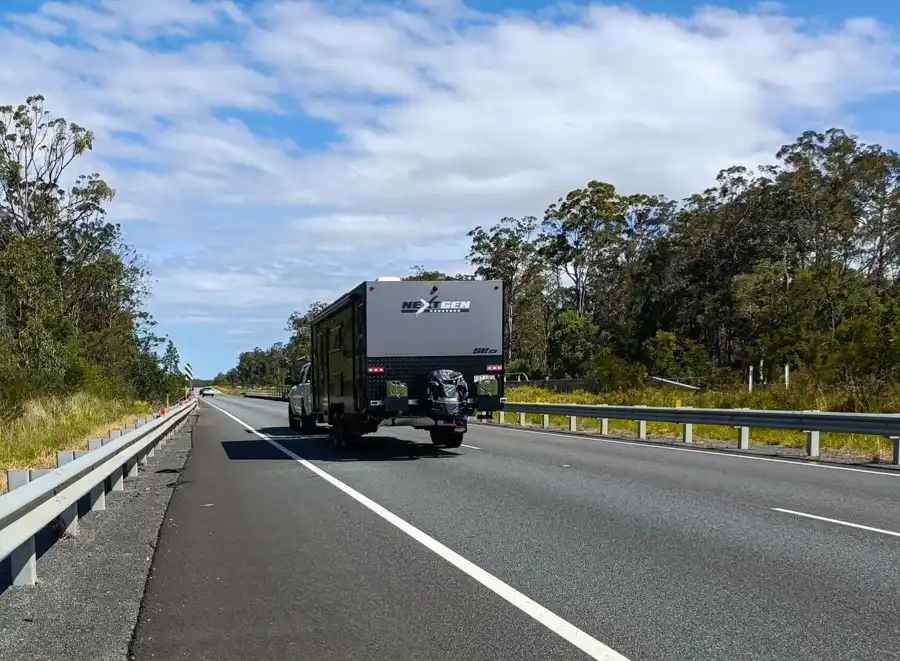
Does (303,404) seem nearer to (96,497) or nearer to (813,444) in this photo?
(813,444)

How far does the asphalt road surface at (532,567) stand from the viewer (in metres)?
5.21

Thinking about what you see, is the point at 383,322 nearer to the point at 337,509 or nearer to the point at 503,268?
the point at 337,509

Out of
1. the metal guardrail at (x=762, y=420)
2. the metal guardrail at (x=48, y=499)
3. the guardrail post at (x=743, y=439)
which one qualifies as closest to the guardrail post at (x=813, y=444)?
the metal guardrail at (x=762, y=420)

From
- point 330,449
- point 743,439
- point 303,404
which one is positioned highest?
point 303,404

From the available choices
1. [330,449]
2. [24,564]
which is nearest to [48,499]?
[24,564]

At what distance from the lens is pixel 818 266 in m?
52.6

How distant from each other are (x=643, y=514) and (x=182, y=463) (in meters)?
10.3

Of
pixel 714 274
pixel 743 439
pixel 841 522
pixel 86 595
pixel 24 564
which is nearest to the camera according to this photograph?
pixel 86 595

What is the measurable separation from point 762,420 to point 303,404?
13.2 m

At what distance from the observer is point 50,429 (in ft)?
61.9

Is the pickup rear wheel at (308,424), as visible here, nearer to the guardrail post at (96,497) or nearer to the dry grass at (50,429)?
the dry grass at (50,429)

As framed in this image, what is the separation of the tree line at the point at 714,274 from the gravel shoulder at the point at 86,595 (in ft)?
72.9

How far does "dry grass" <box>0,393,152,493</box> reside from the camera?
14312 mm

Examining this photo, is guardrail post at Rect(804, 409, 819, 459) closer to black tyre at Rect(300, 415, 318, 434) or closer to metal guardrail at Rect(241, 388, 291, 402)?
black tyre at Rect(300, 415, 318, 434)
